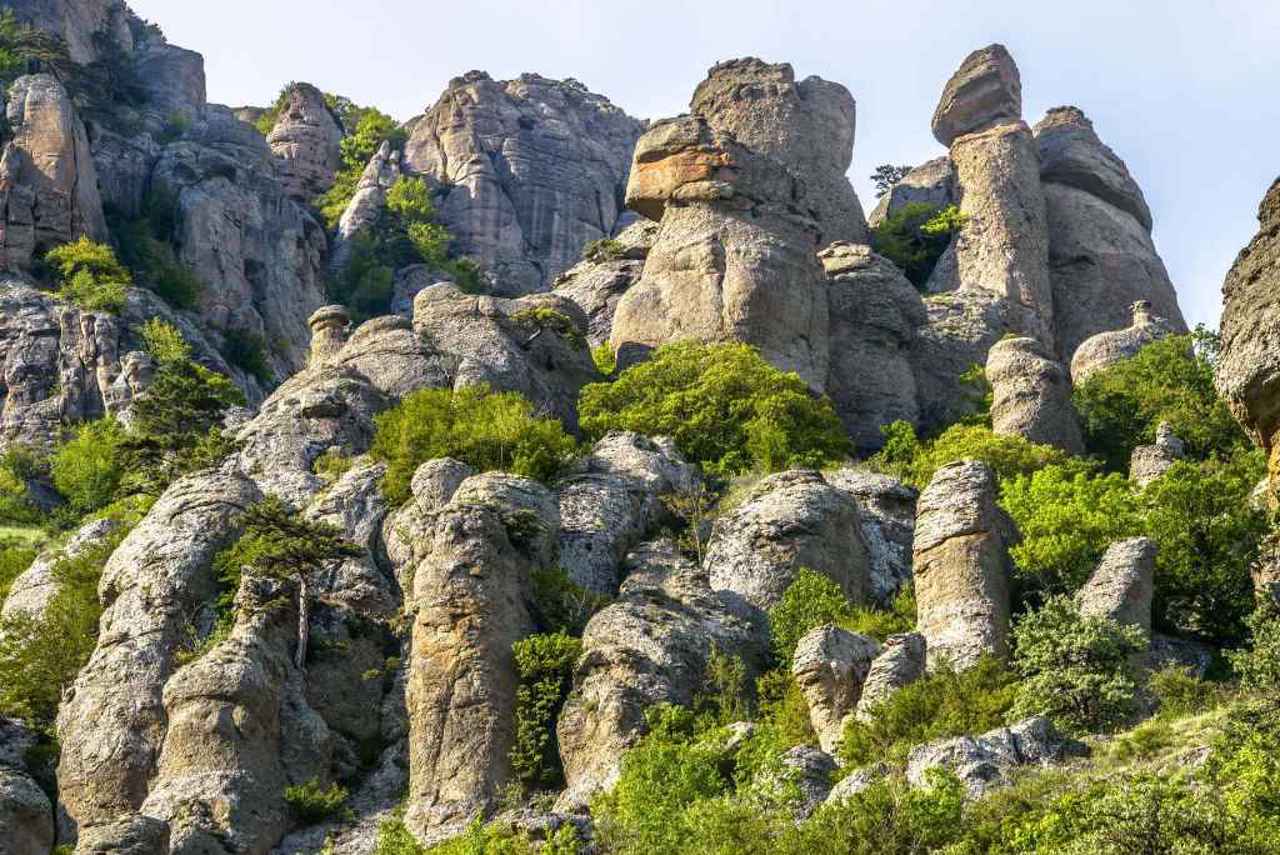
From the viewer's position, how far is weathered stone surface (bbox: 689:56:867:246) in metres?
87.1

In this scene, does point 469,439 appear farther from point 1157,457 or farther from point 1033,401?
point 1157,457

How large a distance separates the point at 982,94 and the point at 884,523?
131ft

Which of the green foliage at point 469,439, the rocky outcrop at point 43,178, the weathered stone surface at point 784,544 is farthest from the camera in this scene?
the rocky outcrop at point 43,178

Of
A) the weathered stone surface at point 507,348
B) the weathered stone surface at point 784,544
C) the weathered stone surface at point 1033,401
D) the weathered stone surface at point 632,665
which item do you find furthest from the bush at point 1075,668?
the weathered stone surface at point 507,348

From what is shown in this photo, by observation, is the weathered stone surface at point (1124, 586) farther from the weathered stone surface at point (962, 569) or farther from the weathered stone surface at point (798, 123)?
the weathered stone surface at point (798, 123)

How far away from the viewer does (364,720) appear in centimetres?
4775

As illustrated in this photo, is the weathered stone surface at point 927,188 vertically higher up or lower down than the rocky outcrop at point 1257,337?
higher up

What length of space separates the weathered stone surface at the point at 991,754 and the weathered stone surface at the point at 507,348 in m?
29.0

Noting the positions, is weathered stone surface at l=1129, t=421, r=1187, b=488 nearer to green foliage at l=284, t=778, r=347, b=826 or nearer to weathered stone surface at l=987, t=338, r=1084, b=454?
weathered stone surface at l=987, t=338, r=1084, b=454

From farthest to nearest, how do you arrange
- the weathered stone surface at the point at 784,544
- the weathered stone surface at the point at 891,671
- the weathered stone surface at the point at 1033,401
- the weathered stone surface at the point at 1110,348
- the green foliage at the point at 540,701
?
the weathered stone surface at the point at 1110,348 → the weathered stone surface at the point at 1033,401 → the weathered stone surface at the point at 784,544 → the green foliage at the point at 540,701 → the weathered stone surface at the point at 891,671

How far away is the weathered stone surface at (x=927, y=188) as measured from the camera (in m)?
89.8

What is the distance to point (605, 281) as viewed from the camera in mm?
82000

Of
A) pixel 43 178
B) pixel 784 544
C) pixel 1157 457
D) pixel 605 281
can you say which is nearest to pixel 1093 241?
pixel 605 281

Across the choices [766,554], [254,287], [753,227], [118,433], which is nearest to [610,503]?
[766,554]
